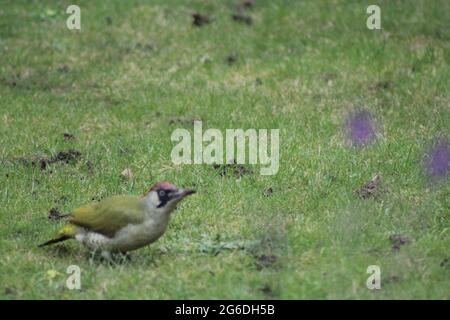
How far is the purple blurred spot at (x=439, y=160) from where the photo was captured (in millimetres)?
8914

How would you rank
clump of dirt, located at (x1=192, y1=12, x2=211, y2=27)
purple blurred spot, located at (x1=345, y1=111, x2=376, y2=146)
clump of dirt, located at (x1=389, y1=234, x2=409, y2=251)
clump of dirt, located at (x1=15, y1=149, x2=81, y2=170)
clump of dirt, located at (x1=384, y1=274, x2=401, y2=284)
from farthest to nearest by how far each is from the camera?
1. clump of dirt, located at (x1=192, y1=12, x2=211, y2=27)
2. purple blurred spot, located at (x1=345, y1=111, x2=376, y2=146)
3. clump of dirt, located at (x1=15, y1=149, x2=81, y2=170)
4. clump of dirt, located at (x1=389, y1=234, x2=409, y2=251)
5. clump of dirt, located at (x1=384, y1=274, x2=401, y2=284)

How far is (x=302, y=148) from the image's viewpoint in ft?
31.7

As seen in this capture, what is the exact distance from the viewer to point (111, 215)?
7289 mm

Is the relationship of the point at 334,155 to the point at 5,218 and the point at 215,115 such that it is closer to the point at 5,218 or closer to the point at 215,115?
the point at 215,115

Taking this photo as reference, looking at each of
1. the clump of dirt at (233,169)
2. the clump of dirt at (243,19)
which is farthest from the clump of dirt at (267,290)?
the clump of dirt at (243,19)

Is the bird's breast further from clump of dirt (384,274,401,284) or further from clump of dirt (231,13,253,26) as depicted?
clump of dirt (231,13,253,26)

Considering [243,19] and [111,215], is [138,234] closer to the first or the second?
[111,215]

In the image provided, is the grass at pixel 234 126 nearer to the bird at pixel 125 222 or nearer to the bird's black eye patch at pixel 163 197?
the bird at pixel 125 222

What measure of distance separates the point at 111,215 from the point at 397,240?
2.25 metres

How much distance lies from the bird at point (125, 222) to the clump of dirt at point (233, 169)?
6.49 feet

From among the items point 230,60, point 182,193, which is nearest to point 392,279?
point 182,193

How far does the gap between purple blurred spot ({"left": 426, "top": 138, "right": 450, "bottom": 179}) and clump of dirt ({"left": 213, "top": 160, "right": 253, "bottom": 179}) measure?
171 cm

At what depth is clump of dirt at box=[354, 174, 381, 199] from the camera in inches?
333

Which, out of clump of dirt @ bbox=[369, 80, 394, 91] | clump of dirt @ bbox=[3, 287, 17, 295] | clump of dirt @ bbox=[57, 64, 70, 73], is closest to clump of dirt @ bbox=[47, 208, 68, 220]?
clump of dirt @ bbox=[3, 287, 17, 295]
